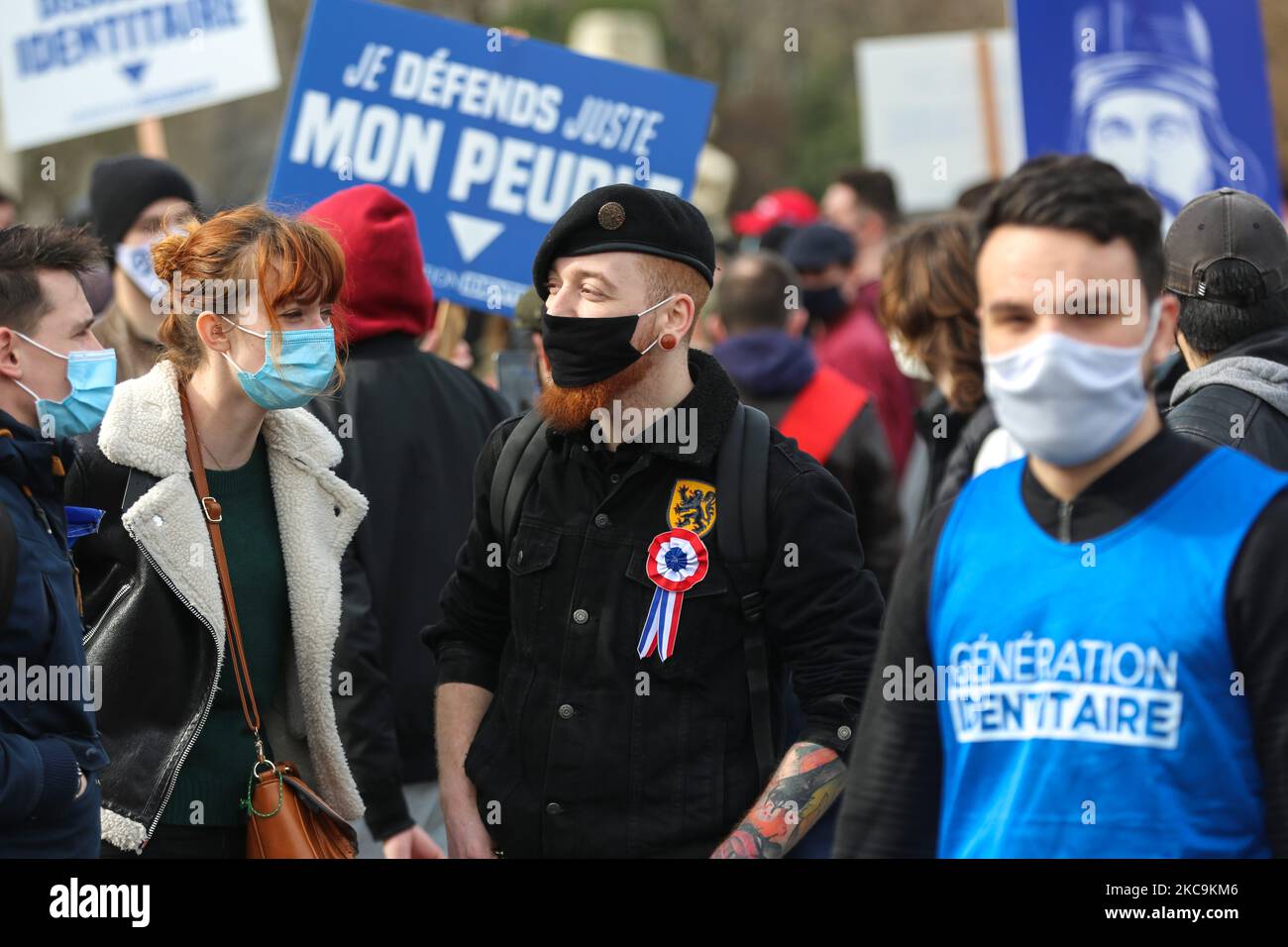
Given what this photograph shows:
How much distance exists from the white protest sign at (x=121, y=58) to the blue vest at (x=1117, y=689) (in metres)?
5.89

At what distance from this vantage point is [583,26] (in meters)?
25.8

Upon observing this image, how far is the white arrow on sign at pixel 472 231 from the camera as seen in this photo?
259 inches

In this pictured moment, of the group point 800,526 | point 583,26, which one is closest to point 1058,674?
point 800,526

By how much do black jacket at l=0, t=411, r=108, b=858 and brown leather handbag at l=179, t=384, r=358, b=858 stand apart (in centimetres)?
46

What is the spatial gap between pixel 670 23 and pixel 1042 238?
35924 mm

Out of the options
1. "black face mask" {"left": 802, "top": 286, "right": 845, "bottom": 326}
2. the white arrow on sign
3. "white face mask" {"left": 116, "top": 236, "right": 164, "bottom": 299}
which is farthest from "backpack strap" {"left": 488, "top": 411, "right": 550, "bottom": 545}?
"black face mask" {"left": 802, "top": 286, "right": 845, "bottom": 326}

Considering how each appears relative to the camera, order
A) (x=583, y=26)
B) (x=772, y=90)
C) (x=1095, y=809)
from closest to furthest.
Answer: (x=1095, y=809) → (x=583, y=26) → (x=772, y=90)

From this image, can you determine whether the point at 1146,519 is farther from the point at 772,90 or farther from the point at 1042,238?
the point at 772,90

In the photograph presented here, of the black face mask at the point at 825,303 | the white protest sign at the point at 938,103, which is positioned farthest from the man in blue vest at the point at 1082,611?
the white protest sign at the point at 938,103

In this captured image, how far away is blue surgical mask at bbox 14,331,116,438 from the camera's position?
3.84 m

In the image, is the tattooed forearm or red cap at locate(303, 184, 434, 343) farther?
red cap at locate(303, 184, 434, 343)

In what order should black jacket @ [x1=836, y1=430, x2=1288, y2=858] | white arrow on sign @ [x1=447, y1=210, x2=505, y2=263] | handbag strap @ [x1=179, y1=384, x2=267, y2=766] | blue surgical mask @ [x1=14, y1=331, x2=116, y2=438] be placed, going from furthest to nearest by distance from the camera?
1. white arrow on sign @ [x1=447, y1=210, x2=505, y2=263]
2. handbag strap @ [x1=179, y1=384, x2=267, y2=766]
3. blue surgical mask @ [x1=14, y1=331, x2=116, y2=438]
4. black jacket @ [x1=836, y1=430, x2=1288, y2=858]

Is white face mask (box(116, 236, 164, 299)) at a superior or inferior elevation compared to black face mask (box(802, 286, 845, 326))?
inferior

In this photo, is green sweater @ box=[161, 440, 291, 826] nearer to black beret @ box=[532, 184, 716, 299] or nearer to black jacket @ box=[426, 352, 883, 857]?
black jacket @ box=[426, 352, 883, 857]
